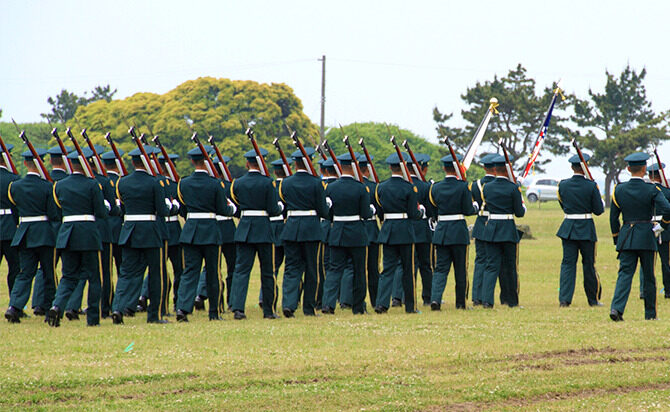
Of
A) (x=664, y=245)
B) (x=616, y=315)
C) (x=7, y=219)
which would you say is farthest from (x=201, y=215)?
(x=664, y=245)

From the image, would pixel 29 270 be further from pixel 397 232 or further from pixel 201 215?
pixel 397 232

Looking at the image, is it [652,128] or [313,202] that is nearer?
[313,202]

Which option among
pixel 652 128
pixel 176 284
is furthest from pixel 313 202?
pixel 652 128

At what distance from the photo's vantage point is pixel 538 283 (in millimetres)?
20188

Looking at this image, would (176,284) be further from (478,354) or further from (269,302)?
(478,354)

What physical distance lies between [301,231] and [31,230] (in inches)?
135

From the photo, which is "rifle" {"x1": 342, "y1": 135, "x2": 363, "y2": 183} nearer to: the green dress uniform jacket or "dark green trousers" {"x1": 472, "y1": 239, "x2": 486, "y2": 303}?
"dark green trousers" {"x1": 472, "y1": 239, "x2": 486, "y2": 303}

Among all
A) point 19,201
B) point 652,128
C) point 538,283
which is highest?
point 652,128

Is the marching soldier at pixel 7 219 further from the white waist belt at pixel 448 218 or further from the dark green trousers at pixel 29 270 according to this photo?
the white waist belt at pixel 448 218

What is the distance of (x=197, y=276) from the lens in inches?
518

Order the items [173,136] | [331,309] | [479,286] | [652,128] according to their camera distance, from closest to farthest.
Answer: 1. [331,309]
2. [479,286]
3. [652,128]
4. [173,136]

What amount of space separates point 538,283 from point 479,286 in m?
4.94

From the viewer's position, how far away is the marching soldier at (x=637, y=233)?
40.9ft

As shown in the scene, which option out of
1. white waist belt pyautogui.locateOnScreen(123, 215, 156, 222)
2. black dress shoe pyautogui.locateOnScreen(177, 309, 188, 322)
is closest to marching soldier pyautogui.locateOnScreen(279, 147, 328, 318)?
black dress shoe pyautogui.locateOnScreen(177, 309, 188, 322)
